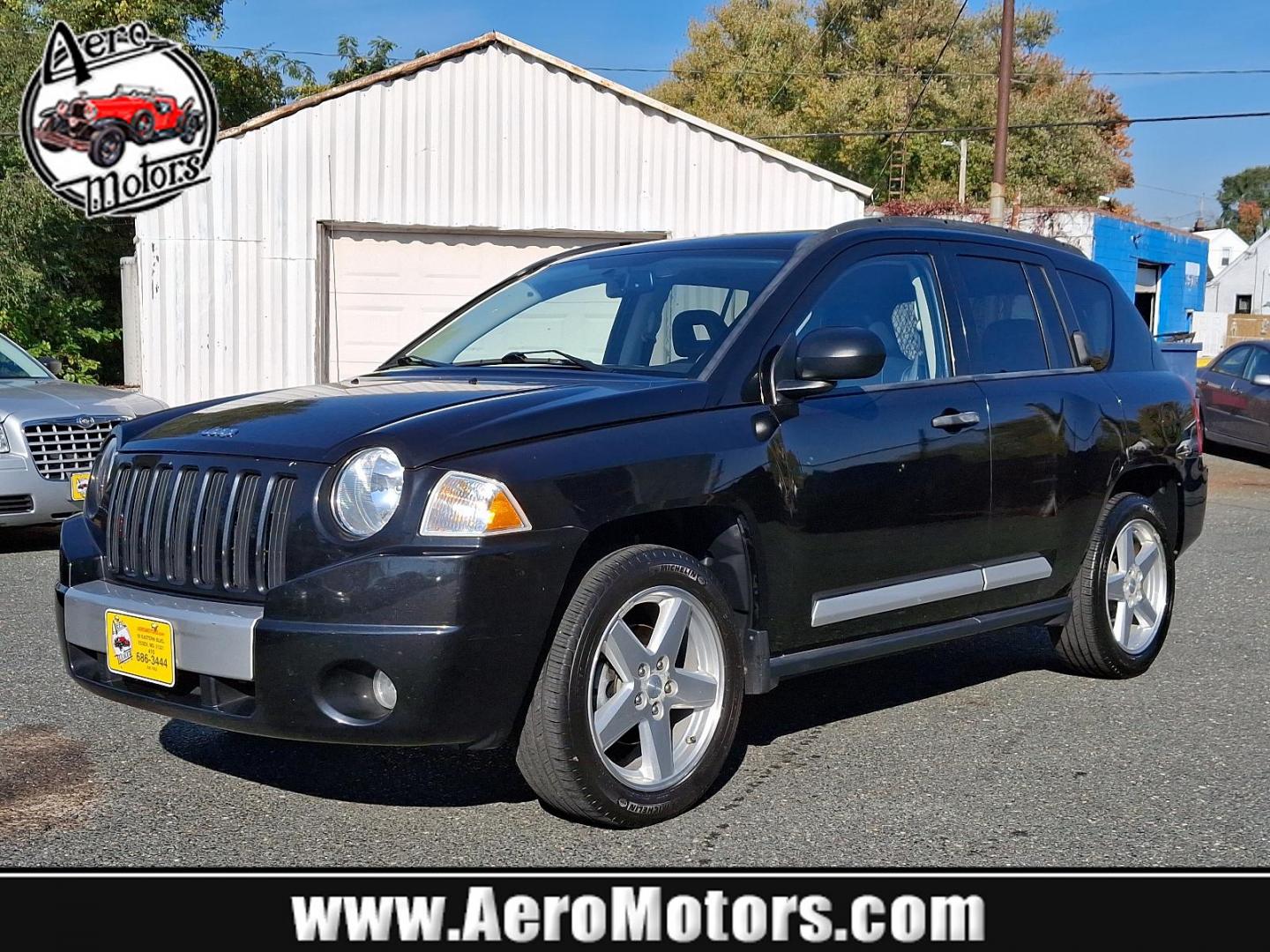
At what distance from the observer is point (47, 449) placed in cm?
909

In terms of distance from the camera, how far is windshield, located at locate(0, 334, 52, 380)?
10.2 meters

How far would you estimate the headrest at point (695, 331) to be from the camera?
4672 millimetres

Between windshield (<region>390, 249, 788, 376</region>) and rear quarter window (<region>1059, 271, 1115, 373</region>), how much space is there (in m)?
1.67

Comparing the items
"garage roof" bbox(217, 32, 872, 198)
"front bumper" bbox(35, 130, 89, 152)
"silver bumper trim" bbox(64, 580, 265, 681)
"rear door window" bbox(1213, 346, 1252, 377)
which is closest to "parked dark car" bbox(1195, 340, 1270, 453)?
"rear door window" bbox(1213, 346, 1252, 377)

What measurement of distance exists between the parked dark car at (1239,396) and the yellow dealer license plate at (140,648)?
14.2 meters

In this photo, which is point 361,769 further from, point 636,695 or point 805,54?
point 805,54

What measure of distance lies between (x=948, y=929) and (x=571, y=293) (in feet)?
9.29

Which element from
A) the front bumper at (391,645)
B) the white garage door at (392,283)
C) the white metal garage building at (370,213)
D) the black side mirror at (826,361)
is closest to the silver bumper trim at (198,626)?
the front bumper at (391,645)

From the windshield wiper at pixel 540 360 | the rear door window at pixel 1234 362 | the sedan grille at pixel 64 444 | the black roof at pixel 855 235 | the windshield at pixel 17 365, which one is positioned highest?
the black roof at pixel 855 235

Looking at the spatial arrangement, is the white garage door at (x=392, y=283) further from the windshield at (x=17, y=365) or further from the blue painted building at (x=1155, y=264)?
the blue painted building at (x=1155, y=264)

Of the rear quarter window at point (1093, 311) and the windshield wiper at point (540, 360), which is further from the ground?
the rear quarter window at point (1093, 311)

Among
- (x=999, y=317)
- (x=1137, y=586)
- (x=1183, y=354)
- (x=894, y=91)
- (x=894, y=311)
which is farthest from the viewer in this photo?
(x=894, y=91)

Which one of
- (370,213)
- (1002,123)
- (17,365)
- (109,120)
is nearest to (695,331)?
(17,365)

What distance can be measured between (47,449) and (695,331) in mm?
5755
